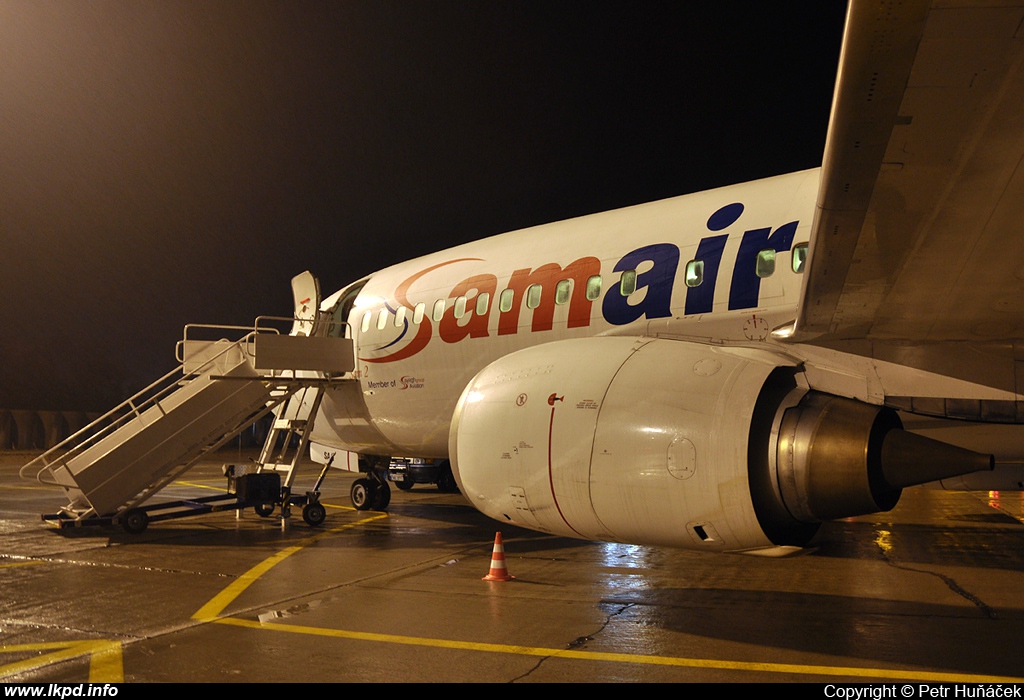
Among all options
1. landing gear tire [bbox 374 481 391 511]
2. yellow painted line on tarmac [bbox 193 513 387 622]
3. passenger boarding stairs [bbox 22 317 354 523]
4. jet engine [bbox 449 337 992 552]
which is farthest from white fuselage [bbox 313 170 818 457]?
yellow painted line on tarmac [bbox 193 513 387 622]

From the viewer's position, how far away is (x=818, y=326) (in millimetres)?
6723

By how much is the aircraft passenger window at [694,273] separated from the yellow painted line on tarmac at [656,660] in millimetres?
4113

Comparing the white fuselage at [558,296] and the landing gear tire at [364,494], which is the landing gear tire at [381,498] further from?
the white fuselage at [558,296]

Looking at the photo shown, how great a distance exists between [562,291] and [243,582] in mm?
5210

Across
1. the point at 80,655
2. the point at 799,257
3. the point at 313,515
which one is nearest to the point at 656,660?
the point at 799,257

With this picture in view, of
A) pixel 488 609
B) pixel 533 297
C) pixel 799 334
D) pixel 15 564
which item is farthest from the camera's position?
pixel 533 297

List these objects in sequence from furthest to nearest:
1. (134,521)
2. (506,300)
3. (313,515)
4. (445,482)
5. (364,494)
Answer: (445,482) < (364,494) < (313,515) < (134,521) < (506,300)

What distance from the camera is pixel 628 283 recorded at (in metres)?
9.68

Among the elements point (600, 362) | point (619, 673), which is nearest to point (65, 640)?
point (619, 673)

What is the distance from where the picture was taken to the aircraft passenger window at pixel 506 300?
1122cm

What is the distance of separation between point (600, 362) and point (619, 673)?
2614 millimetres

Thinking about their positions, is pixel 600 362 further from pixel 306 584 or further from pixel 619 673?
pixel 306 584

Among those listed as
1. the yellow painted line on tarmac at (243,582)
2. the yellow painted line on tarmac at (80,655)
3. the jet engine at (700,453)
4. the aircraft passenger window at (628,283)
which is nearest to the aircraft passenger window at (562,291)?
the aircraft passenger window at (628,283)

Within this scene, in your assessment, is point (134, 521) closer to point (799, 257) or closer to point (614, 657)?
point (614, 657)
